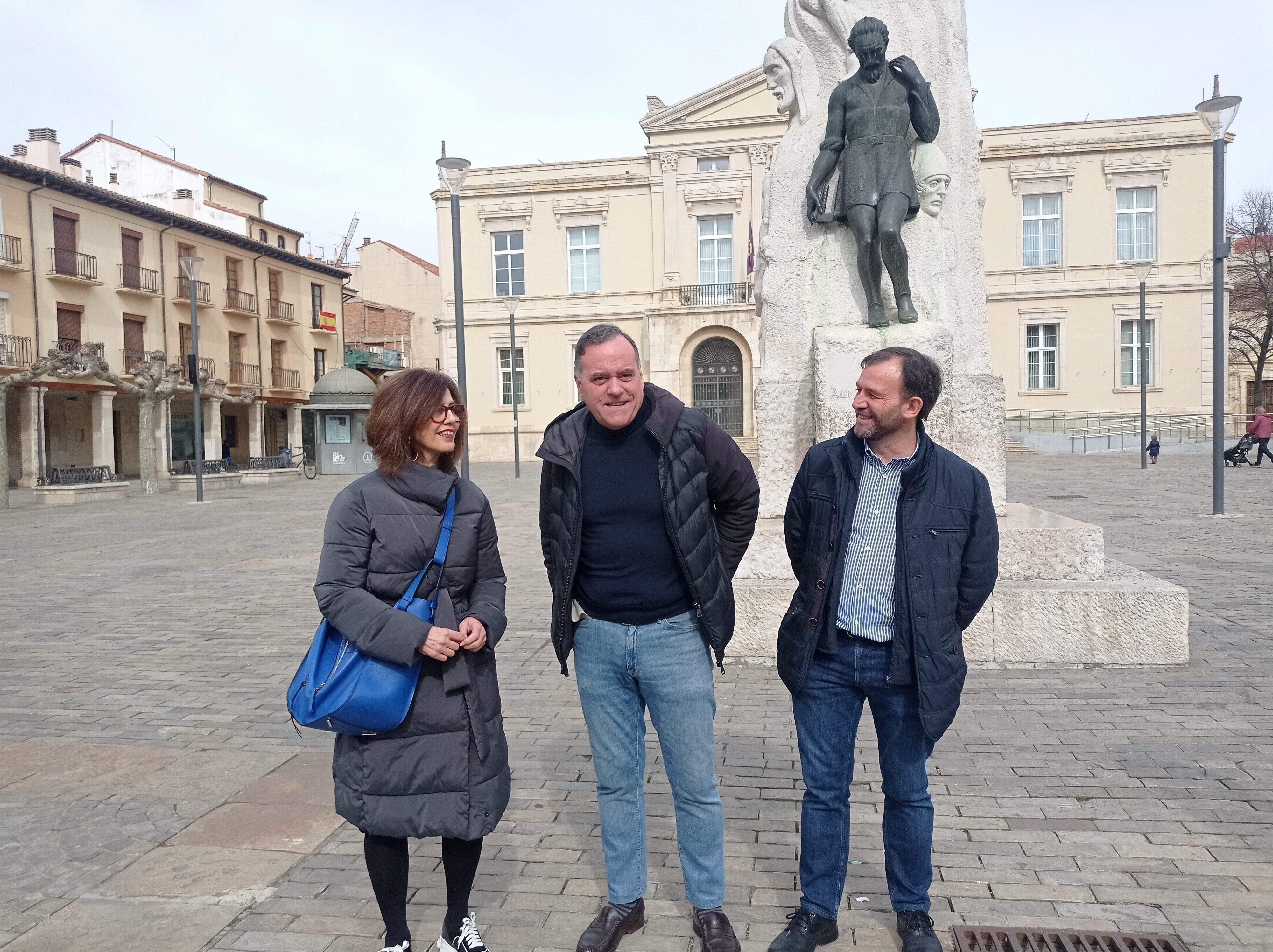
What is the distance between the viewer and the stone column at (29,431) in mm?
28594

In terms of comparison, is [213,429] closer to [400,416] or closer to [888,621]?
[400,416]

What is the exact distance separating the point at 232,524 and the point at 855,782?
1433 centimetres

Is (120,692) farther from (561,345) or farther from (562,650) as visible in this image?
(561,345)

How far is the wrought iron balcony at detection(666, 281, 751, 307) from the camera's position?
38.0 m

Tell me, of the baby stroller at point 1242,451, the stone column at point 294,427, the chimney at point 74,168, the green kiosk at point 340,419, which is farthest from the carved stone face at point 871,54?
the chimney at point 74,168

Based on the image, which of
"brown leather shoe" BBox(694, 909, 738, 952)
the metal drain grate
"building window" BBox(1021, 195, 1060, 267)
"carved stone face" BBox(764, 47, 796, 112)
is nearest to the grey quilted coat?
"brown leather shoe" BBox(694, 909, 738, 952)

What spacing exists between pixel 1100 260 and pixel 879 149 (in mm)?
34982

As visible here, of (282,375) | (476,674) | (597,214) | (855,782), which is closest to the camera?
(476,674)

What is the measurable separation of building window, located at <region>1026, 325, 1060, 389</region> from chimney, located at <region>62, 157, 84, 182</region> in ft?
131

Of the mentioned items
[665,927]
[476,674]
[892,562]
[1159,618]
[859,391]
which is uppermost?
[859,391]

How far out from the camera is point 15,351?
29781mm

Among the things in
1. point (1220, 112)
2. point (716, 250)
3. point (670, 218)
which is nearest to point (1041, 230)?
point (716, 250)

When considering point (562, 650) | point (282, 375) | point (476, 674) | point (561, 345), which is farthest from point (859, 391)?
point (282, 375)

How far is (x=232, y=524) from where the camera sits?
629 inches
